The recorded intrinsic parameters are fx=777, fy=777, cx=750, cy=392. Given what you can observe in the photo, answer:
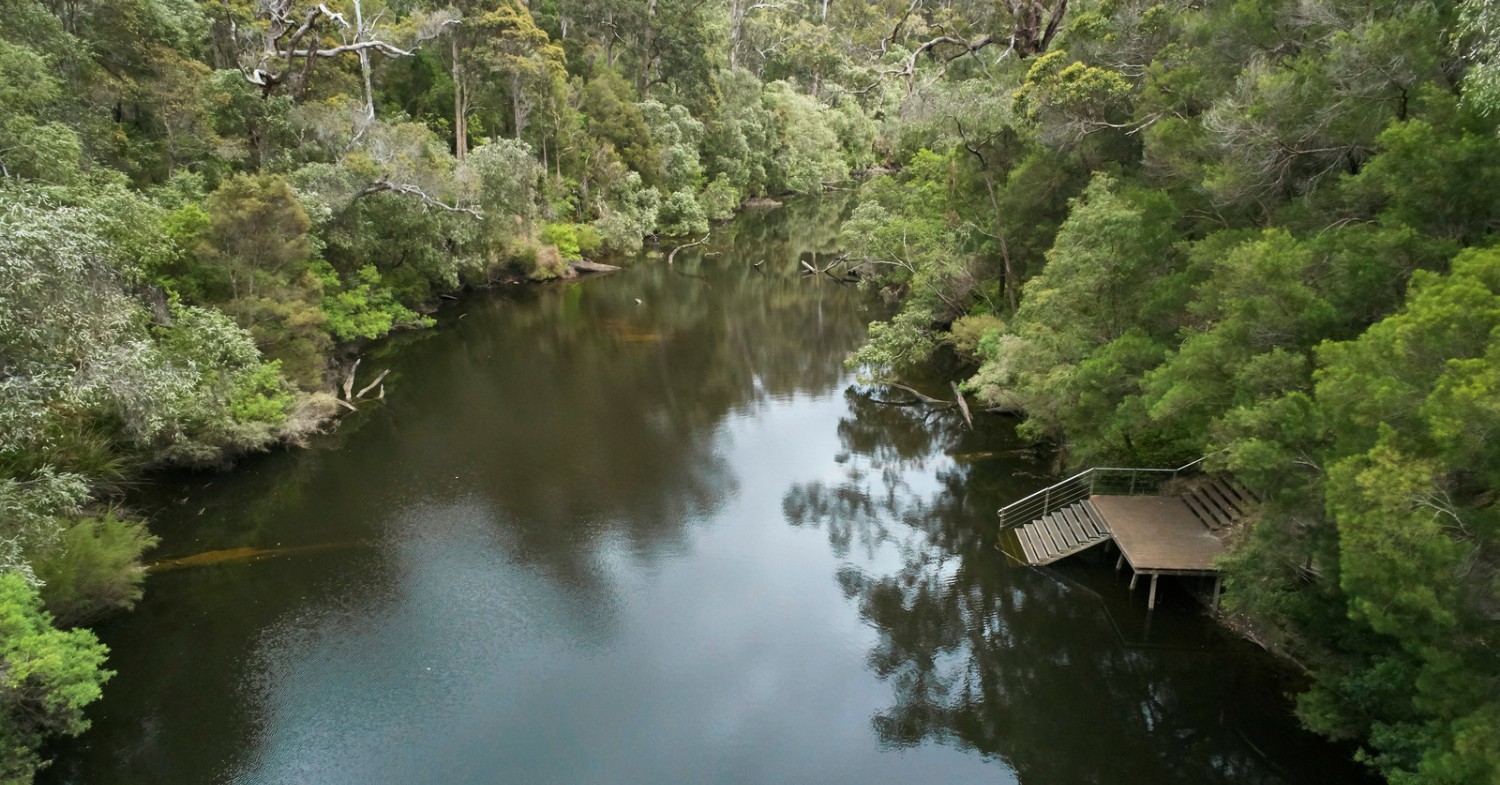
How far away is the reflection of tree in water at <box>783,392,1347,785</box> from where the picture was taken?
11.9 meters

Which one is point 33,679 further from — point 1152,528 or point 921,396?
point 921,396

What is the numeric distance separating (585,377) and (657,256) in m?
24.3

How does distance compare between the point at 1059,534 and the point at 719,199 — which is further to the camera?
the point at 719,199

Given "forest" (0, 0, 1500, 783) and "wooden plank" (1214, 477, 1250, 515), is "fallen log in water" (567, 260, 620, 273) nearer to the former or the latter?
"forest" (0, 0, 1500, 783)

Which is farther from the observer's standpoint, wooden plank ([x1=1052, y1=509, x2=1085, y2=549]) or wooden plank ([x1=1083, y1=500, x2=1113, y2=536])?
wooden plank ([x1=1052, y1=509, x2=1085, y2=549])

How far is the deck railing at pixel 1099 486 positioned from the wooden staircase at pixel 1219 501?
64cm

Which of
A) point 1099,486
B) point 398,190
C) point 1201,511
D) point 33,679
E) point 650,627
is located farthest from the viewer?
point 398,190

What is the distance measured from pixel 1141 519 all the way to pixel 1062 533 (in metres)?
1.57

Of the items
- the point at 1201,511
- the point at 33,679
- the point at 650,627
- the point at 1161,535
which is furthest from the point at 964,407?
the point at 33,679

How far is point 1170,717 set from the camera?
12.6 metres

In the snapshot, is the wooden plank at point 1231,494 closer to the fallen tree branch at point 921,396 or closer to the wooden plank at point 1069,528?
the wooden plank at point 1069,528

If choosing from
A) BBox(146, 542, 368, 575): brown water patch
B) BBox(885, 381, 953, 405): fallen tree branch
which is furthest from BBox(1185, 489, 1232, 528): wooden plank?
BBox(146, 542, 368, 575): brown water patch

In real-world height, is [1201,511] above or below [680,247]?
above

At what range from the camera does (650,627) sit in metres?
14.9
